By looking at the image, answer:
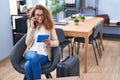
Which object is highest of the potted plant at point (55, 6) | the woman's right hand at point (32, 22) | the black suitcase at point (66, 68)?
the potted plant at point (55, 6)

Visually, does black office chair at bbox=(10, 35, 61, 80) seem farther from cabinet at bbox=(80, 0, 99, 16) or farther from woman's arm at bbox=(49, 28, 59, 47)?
cabinet at bbox=(80, 0, 99, 16)

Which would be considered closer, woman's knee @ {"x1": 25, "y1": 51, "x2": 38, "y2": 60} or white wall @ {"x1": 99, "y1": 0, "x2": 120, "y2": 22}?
woman's knee @ {"x1": 25, "y1": 51, "x2": 38, "y2": 60}

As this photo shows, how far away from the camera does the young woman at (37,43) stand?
7.67 ft

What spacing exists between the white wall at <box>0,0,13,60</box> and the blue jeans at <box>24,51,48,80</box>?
1458 mm

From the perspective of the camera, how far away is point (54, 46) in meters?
2.49

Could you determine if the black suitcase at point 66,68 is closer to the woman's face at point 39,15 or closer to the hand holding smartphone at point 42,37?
the hand holding smartphone at point 42,37

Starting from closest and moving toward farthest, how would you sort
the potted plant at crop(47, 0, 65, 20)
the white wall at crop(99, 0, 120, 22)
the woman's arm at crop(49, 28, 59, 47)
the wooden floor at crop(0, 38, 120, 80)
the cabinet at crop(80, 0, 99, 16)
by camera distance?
1. the woman's arm at crop(49, 28, 59, 47)
2. the wooden floor at crop(0, 38, 120, 80)
3. the potted plant at crop(47, 0, 65, 20)
4. the white wall at crop(99, 0, 120, 22)
5. the cabinet at crop(80, 0, 99, 16)

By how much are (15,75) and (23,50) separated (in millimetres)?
789

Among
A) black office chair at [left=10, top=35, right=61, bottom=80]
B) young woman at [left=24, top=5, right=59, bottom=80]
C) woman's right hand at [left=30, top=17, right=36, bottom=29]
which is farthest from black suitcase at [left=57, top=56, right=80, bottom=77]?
woman's right hand at [left=30, top=17, right=36, bottom=29]

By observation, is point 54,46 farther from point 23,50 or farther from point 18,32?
point 18,32

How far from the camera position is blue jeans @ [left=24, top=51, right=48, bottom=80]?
2.32m

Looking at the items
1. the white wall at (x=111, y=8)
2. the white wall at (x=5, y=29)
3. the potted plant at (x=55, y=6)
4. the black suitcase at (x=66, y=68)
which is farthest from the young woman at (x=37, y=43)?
the white wall at (x=111, y=8)

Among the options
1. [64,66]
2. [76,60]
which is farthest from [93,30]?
[64,66]

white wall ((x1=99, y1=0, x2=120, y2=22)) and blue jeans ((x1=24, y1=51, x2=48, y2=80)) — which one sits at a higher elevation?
white wall ((x1=99, y1=0, x2=120, y2=22))
